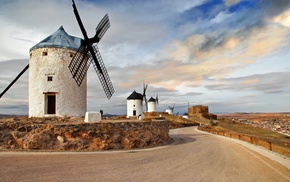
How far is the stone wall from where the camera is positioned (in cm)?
1066

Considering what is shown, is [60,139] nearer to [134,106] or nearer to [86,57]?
[86,57]

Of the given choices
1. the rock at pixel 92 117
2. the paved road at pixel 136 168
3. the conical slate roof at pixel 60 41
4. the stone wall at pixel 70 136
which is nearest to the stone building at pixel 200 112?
the conical slate roof at pixel 60 41

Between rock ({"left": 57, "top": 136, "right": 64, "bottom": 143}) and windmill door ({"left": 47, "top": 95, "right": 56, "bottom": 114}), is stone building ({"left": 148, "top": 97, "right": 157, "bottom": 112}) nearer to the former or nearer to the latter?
windmill door ({"left": 47, "top": 95, "right": 56, "bottom": 114})

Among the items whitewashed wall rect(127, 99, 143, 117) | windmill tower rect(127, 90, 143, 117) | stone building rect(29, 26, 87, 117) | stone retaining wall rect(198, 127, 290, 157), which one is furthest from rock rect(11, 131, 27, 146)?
whitewashed wall rect(127, 99, 143, 117)

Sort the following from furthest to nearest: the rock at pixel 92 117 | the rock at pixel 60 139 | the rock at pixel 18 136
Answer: the rock at pixel 92 117
the rock at pixel 60 139
the rock at pixel 18 136

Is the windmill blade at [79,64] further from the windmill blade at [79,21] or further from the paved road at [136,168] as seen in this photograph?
the paved road at [136,168]

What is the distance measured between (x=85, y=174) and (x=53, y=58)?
1310cm

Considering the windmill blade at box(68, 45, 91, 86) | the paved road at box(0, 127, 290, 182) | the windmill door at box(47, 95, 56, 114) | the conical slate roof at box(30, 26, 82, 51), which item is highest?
the conical slate roof at box(30, 26, 82, 51)

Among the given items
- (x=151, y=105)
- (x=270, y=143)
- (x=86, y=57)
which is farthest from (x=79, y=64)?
(x=151, y=105)

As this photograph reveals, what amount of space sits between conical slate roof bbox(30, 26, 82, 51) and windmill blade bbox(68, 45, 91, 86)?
3.27 feet

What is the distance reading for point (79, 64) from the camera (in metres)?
17.4

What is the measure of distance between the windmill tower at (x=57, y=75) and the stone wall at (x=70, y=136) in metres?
6.65

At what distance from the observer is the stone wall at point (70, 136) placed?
35.0 feet

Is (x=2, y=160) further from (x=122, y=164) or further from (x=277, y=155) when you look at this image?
(x=277, y=155)
